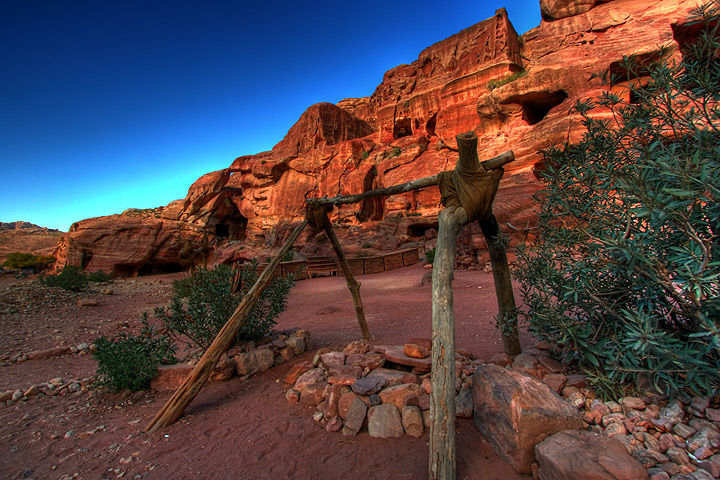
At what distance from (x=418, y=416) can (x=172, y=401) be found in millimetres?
2638

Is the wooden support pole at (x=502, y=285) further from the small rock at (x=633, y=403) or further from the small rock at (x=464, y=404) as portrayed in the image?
the small rock at (x=633, y=403)

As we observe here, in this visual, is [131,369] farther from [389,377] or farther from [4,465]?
[389,377]

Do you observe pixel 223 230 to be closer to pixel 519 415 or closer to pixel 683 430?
pixel 519 415

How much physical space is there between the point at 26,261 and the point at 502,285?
120ft

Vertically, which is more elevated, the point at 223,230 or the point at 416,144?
the point at 416,144

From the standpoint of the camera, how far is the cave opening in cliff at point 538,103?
1980 cm

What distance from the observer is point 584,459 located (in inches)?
75.6

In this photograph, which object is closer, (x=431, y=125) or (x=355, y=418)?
(x=355, y=418)

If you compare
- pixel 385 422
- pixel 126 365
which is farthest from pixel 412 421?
pixel 126 365

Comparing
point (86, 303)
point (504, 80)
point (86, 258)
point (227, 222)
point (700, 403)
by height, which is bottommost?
point (700, 403)

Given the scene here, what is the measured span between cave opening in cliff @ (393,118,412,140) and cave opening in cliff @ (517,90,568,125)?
46.0ft

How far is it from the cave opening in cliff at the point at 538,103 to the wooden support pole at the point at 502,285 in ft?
69.2

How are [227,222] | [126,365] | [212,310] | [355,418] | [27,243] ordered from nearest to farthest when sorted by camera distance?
[355,418] < [126,365] < [212,310] < [27,243] < [227,222]

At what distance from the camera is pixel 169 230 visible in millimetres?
30000
